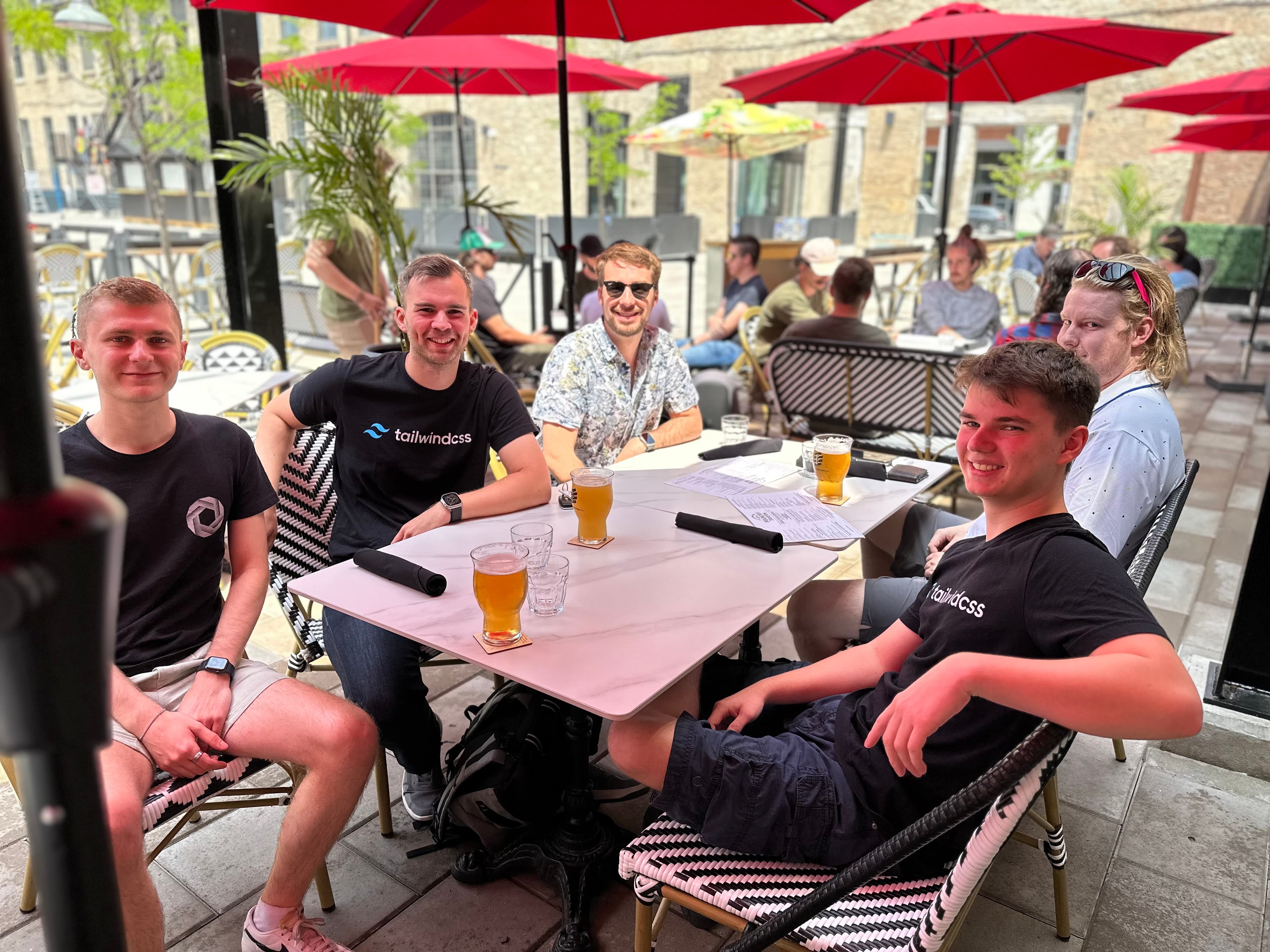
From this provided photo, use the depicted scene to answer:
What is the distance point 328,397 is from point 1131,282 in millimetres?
2036

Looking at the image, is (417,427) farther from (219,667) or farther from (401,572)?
(219,667)

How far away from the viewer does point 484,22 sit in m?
3.99

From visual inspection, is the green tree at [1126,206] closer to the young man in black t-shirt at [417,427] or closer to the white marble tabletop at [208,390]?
the white marble tabletop at [208,390]

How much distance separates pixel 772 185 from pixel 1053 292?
21.5m

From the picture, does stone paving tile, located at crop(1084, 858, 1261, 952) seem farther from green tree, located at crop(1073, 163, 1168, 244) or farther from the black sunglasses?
green tree, located at crop(1073, 163, 1168, 244)

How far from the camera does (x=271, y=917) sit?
1742 millimetres

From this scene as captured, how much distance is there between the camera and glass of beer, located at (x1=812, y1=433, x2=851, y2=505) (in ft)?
7.74

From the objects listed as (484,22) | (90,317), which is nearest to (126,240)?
(484,22)

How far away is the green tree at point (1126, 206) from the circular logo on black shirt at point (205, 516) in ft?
43.3

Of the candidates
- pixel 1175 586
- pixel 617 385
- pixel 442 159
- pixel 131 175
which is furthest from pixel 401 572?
pixel 131 175

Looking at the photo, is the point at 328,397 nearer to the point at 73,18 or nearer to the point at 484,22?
the point at 484,22

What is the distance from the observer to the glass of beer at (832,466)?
2.36 m

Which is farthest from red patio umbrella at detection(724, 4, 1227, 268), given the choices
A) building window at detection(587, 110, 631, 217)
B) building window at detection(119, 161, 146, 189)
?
building window at detection(119, 161, 146, 189)

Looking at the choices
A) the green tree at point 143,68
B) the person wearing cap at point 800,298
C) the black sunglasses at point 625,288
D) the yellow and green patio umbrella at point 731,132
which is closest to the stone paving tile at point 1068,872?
the black sunglasses at point 625,288
